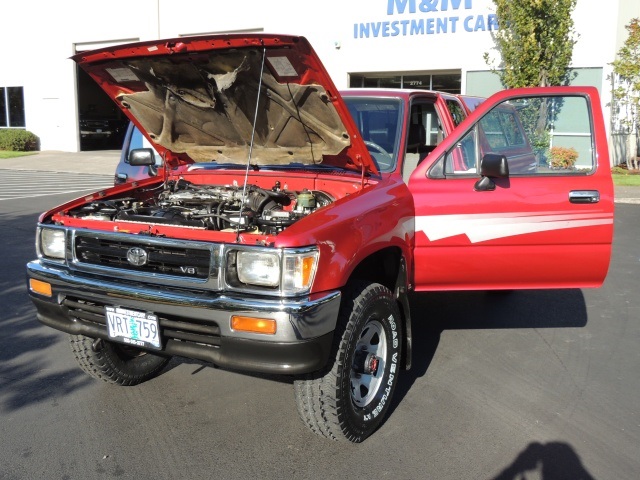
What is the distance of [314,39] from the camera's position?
21.6m

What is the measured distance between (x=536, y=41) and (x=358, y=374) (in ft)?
50.1

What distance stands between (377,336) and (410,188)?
104cm

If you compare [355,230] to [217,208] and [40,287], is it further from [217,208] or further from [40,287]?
[40,287]

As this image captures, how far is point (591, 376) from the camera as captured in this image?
4.59 m

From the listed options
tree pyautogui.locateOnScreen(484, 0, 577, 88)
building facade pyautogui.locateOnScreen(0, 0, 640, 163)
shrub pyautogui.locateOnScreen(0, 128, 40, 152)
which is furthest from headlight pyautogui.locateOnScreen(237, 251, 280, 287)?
shrub pyautogui.locateOnScreen(0, 128, 40, 152)

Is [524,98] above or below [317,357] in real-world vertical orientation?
above

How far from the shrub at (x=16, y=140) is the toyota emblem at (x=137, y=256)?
27.7 meters

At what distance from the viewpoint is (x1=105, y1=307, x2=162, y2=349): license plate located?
3330 mm

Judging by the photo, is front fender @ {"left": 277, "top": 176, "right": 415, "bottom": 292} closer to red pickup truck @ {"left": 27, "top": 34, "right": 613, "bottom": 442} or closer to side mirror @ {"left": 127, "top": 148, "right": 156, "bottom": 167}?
red pickup truck @ {"left": 27, "top": 34, "right": 613, "bottom": 442}

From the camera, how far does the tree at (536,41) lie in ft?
54.3

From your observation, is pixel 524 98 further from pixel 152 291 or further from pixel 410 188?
pixel 152 291

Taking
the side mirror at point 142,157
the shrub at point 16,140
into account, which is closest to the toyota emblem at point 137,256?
the side mirror at point 142,157

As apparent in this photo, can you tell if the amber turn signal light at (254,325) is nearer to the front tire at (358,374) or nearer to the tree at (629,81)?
the front tire at (358,374)

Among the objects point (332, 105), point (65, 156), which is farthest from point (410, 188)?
point (65, 156)
